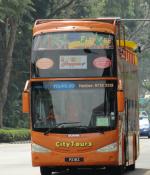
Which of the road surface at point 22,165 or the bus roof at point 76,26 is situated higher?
the bus roof at point 76,26

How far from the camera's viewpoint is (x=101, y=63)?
18.8 meters

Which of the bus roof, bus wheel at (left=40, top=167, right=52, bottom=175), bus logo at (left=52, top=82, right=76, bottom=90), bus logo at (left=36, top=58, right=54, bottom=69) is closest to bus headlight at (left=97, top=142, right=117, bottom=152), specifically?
bus logo at (left=52, top=82, right=76, bottom=90)

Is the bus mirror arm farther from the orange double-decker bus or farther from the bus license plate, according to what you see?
the bus license plate

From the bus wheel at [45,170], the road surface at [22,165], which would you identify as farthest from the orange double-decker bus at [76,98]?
the road surface at [22,165]

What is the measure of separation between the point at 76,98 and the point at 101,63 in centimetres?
108

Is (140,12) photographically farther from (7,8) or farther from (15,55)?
(7,8)

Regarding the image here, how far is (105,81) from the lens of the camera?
18828 millimetres

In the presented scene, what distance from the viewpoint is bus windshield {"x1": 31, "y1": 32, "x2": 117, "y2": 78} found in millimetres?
18859

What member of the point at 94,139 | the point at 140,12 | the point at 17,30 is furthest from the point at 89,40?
the point at 140,12

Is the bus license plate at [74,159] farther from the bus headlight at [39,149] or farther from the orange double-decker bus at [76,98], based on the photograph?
the bus headlight at [39,149]

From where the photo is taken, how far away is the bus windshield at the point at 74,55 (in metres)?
18.9

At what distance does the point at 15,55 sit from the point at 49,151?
3695 cm

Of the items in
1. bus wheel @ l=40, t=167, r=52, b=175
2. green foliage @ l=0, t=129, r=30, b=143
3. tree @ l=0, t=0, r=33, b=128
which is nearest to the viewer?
bus wheel @ l=40, t=167, r=52, b=175

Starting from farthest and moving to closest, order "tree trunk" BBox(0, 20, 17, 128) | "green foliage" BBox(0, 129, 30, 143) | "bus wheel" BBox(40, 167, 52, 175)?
"tree trunk" BBox(0, 20, 17, 128) → "green foliage" BBox(0, 129, 30, 143) → "bus wheel" BBox(40, 167, 52, 175)
